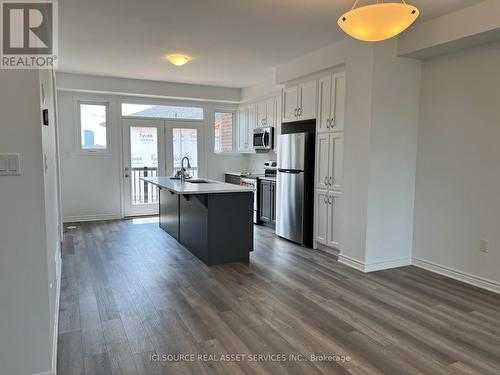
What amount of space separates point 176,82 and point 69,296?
15.4ft

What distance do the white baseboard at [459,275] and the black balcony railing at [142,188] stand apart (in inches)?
198

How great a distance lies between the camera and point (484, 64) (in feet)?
11.5

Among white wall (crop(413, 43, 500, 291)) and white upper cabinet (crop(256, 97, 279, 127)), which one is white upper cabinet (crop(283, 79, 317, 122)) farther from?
white wall (crop(413, 43, 500, 291))

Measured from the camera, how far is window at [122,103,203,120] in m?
6.98

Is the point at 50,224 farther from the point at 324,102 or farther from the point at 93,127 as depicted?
the point at 93,127

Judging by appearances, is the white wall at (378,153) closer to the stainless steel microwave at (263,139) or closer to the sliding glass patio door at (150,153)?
the stainless steel microwave at (263,139)

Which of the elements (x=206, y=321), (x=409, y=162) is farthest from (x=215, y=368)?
(x=409, y=162)

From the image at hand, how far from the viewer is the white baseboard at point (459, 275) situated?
3506 mm

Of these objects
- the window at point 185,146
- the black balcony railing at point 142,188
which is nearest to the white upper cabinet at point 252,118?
the window at point 185,146

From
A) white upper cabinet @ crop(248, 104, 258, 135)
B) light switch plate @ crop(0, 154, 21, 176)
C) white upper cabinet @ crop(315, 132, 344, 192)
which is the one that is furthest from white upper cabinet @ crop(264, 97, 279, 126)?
light switch plate @ crop(0, 154, 21, 176)

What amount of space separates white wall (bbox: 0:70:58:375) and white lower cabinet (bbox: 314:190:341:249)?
11.0ft

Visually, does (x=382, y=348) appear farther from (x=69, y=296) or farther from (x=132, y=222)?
(x=132, y=222)

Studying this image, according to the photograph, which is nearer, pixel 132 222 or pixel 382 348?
pixel 382 348

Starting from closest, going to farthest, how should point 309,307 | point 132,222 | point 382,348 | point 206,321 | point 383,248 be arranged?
point 382,348
point 206,321
point 309,307
point 383,248
point 132,222
